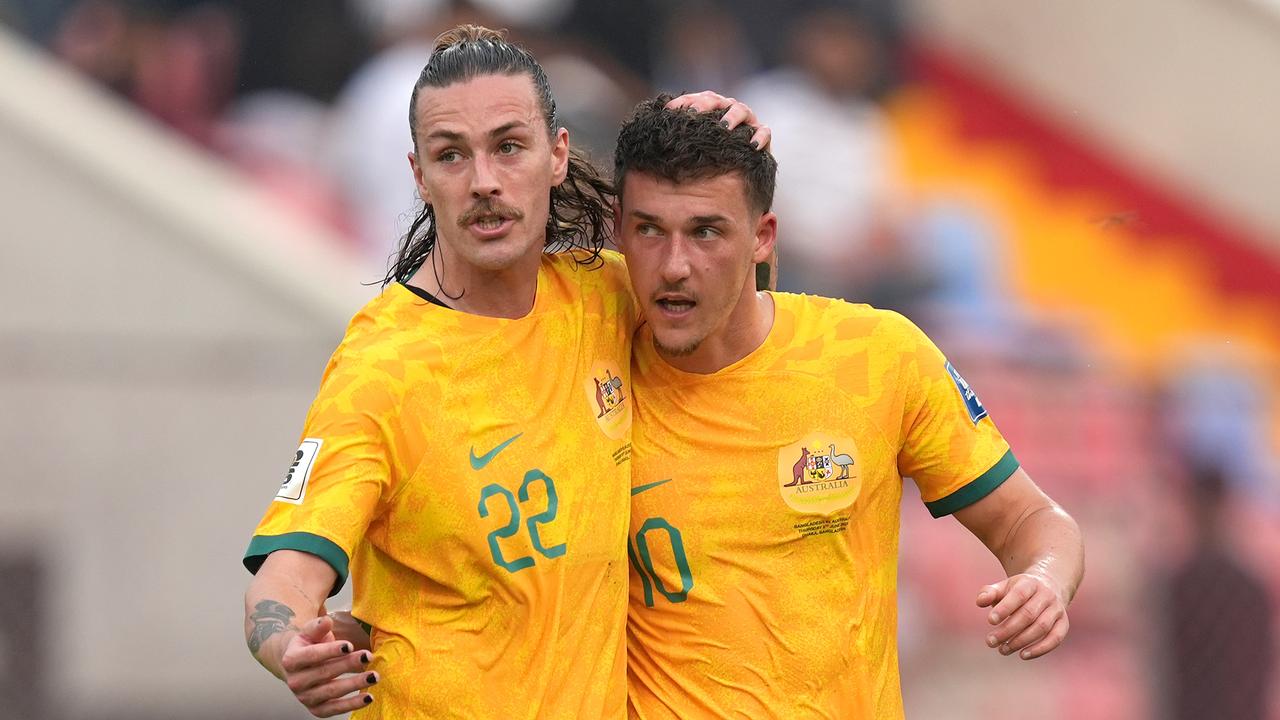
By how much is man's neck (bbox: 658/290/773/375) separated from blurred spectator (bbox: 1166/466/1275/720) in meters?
5.16

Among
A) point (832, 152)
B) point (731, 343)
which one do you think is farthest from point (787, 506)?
point (832, 152)

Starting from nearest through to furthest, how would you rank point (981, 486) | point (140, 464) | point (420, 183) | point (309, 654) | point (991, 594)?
point (309, 654)
point (991, 594)
point (420, 183)
point (981, 486)
point (140, 464)

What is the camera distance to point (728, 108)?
13.9 feet

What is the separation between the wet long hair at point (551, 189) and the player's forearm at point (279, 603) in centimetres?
83

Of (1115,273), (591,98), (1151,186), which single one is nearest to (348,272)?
(591,98)

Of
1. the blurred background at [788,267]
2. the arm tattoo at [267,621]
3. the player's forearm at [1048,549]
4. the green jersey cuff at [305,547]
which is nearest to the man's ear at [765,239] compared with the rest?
the player's forearm at [1048,549]

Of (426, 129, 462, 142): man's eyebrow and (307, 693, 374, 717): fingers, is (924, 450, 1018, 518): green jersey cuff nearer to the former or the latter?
(426, 129, 462, 142): man's eyebrow

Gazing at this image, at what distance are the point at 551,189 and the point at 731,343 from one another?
58 centimetres

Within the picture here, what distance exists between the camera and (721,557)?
420 centimetres

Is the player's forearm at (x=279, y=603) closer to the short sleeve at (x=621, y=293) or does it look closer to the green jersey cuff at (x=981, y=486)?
the short sleeve at (x=621, y=293)

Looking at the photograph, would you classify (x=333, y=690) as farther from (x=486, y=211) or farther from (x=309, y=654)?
(x=486, y=211)

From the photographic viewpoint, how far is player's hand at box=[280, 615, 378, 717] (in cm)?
328

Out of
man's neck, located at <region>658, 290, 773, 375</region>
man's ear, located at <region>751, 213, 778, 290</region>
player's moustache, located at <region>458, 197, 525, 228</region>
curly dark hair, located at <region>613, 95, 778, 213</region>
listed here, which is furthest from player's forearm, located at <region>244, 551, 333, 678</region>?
man's ear, located at <region>751, 213, 778, 290</region>

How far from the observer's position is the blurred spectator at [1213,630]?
8758 millimetres
